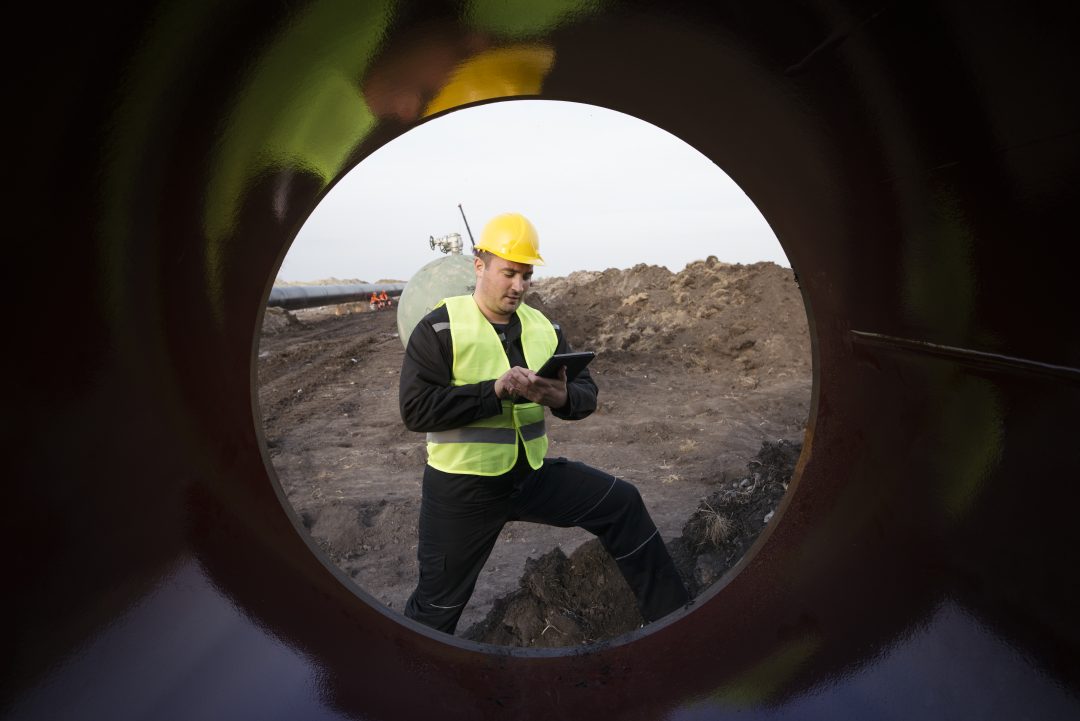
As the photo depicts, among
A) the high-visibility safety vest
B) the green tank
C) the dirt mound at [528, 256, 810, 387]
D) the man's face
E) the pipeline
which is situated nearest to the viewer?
the high-visibility safety vest

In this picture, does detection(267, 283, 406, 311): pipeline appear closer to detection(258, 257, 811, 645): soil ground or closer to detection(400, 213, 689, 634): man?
detection(258, 257, 811, 645): soil ground

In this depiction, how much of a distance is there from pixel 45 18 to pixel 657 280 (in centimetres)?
1285

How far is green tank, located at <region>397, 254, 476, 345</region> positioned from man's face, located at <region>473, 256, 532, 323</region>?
4217 millimetres

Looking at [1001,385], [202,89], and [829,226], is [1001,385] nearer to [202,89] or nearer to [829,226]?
[829,226]

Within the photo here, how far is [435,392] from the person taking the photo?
3.00 metres

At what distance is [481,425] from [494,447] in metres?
0.12

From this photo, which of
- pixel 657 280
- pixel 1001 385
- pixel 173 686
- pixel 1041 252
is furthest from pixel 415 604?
pixel 657 280

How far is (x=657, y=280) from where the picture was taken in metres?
13.6

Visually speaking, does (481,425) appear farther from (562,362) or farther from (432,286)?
(432,286)

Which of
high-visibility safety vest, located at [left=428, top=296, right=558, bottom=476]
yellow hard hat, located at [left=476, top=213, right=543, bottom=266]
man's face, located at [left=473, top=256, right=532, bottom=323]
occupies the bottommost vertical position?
high-visibility safety vest, located at [left=428, top=296, right=558, bottom=476]

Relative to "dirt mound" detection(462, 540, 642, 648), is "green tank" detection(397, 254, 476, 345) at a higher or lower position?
higher

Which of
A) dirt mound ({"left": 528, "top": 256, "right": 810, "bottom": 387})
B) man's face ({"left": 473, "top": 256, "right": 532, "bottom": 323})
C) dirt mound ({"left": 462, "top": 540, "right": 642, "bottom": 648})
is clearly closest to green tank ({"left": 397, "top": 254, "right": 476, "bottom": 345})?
dirt mound ({"left": 462, "top": 540, "right": 642, "bottom": 648})

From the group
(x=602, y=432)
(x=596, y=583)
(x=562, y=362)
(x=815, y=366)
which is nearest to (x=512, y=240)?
(x=562, y=362)

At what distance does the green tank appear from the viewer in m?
7.55
